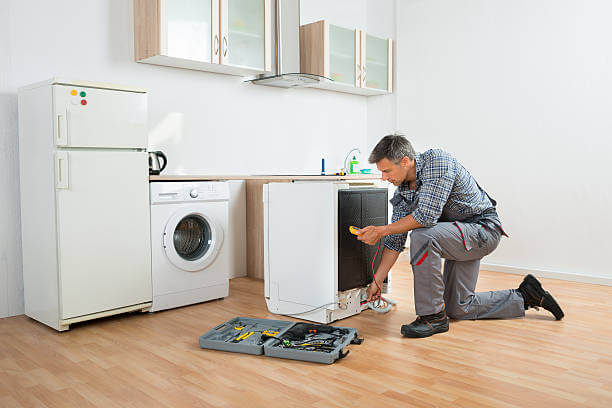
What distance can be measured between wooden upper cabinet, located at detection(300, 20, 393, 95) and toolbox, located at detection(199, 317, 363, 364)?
253cm

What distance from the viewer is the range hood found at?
165 inches

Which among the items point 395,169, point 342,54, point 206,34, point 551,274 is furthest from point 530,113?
point 206,34

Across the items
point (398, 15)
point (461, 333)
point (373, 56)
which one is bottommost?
point (461, 333)

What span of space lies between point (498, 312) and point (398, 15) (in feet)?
10.7

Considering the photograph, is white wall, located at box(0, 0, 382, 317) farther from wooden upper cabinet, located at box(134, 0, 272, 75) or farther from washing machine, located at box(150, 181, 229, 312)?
washing machine, located at box(150, 181, 229, 312)

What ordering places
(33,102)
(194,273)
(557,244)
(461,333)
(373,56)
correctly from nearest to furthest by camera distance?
1. (461,333)
2. (33,102)
3. (194,273)
4. (557,244)
5. (373,56)

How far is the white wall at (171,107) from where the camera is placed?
3.13m

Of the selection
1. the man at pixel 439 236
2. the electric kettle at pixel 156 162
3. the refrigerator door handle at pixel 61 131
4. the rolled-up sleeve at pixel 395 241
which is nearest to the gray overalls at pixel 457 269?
the man at pixel 439 236

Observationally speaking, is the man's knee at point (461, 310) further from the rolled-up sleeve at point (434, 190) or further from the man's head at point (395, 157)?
the man's head at point (395, 157)

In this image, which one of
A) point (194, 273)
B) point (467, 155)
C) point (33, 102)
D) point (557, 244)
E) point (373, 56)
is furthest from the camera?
point (373, 56)

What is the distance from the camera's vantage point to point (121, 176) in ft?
9.62

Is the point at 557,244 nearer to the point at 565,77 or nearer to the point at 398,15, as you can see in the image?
the point at 565,77

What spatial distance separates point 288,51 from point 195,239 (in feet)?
5.73

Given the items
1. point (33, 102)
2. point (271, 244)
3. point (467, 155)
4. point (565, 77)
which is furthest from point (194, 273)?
point (565, 77)
